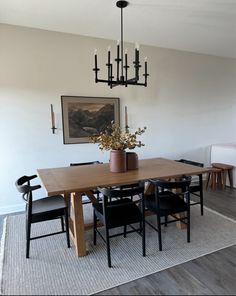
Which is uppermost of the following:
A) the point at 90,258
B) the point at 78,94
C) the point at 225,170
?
the point at 78,94

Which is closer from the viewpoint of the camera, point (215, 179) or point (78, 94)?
point (78, 94)

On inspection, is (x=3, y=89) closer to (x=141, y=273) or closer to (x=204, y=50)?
(x=141, y=273)

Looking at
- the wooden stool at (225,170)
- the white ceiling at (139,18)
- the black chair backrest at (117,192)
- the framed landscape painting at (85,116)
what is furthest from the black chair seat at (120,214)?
the wooden stool at (225,170)

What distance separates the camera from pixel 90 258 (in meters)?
2.31

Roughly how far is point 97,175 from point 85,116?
1.62 metres

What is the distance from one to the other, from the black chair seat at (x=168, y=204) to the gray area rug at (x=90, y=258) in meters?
0.40

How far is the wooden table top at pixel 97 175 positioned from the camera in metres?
2.18

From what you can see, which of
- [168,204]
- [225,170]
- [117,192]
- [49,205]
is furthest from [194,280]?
[225,170]

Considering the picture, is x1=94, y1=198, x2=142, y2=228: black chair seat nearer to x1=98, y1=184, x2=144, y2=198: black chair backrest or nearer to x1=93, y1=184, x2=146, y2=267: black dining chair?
x1=93, y1=184, x2=146, y2=267: black dining chair

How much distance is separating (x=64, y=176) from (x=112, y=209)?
68cm

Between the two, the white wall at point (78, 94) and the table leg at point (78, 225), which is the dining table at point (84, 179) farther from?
the white wall at point (78, 94)

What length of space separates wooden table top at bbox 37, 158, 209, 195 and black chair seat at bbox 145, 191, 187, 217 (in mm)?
312

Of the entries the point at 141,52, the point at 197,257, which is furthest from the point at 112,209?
the point at 141,52

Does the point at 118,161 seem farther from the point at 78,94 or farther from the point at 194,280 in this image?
the point at 78,94
